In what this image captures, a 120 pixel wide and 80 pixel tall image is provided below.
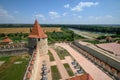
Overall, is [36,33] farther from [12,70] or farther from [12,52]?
[12,70]

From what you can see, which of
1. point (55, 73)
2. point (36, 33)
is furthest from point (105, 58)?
A: point (36, 33)

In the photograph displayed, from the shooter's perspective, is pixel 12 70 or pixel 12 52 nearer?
pixel 12 70

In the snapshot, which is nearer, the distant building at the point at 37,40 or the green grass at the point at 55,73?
the green grass at the point at 55,73

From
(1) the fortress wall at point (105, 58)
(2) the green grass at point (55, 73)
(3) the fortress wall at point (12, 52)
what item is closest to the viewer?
(2) the green grass at point (55, 73)

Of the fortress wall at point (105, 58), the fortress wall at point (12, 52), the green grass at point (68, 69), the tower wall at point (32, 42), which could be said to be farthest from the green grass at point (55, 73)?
the fortress wall at point (12, 52)

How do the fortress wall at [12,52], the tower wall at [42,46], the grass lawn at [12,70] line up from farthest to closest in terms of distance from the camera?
the fortress wall at [12,52], the tower wall at [42,46], the grass lawn at [12,70]

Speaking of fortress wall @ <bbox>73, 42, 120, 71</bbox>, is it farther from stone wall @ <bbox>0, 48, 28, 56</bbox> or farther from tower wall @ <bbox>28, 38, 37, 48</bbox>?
stone wall @ <bbox>0, 48, 28, 56</bbox>

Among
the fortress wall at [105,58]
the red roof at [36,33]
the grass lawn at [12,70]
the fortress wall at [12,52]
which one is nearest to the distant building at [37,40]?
the red roof at [36,33]

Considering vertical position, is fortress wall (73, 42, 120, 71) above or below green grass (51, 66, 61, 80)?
above

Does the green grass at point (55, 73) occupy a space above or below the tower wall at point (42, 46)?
below

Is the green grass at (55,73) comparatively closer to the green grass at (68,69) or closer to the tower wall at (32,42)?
the green grass at (68,69)

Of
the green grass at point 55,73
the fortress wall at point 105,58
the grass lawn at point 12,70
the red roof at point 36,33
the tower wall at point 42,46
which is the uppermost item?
the red roof at point 36,33

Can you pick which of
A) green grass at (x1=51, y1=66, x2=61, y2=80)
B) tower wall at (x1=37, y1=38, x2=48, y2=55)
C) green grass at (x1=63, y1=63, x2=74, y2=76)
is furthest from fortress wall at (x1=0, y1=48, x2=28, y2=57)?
green grass at (x1=63, y1=63, x2=74, y2=76)

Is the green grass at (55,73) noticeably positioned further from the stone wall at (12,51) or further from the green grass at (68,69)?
the stone wall at (12,51)
